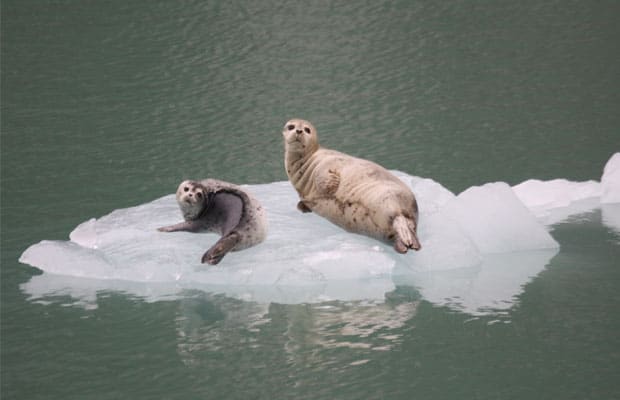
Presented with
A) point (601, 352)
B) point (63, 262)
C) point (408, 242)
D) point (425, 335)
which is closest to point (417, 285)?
point (408, 242)

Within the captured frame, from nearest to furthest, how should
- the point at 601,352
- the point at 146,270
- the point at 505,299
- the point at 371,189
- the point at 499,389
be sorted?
1. the point at 499,389
2. the point at 601,352
3. the point at 505,299
4. the point at 146,270
5. the point at 371,189

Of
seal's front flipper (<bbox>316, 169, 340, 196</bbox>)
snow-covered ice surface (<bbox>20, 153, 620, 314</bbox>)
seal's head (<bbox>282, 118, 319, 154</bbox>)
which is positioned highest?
seal's head (<bbox>282, 118, 319, 154</bbox>)

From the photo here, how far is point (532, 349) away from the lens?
700 centimetres

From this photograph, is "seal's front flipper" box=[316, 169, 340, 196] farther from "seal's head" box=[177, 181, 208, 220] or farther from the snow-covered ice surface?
"seal's head" box=[177, 181, 208, 220]

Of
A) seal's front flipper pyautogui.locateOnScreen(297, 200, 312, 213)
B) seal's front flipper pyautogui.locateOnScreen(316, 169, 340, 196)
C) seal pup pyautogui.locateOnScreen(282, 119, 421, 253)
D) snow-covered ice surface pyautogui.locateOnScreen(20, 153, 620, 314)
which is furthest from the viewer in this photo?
seal's front flipper pyautogui.locateOnScreen(297, 200, 312, 213)

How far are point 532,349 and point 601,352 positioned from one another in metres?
0.41

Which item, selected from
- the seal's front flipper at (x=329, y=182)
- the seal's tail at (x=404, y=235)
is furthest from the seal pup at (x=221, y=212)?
the seal's tail at (x=404, y=235)

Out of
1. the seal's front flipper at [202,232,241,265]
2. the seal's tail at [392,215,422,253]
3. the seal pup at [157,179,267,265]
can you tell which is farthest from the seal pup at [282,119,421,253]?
the seal's front flipper at [202,232,241,265]

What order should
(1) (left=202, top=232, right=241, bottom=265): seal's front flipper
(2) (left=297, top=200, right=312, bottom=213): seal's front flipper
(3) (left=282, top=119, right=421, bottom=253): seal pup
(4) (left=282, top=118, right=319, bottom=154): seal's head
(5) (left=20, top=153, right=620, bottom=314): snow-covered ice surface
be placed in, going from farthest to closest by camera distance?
(4) (left=282, top=118, right=319, bottom=154): seal's head < (2) (left=297, top=200, right=312, bottom=213): seal's front flipper < (3) (left=282, top=119, right=421, bottom=253): seal pup < (1) (left=202, top=232, right=241, bottom=265): seal's front flipper < (5) (left=20, top=153, right=620, bottom=314): snow-covered ice surface

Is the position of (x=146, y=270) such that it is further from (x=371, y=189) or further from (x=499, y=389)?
(x=499, y=389)

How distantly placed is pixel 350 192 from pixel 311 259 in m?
0.99

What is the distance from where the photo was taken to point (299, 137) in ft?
32.7

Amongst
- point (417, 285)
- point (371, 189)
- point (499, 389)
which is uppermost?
point (371, 189)

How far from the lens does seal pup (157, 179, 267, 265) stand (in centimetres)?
893
